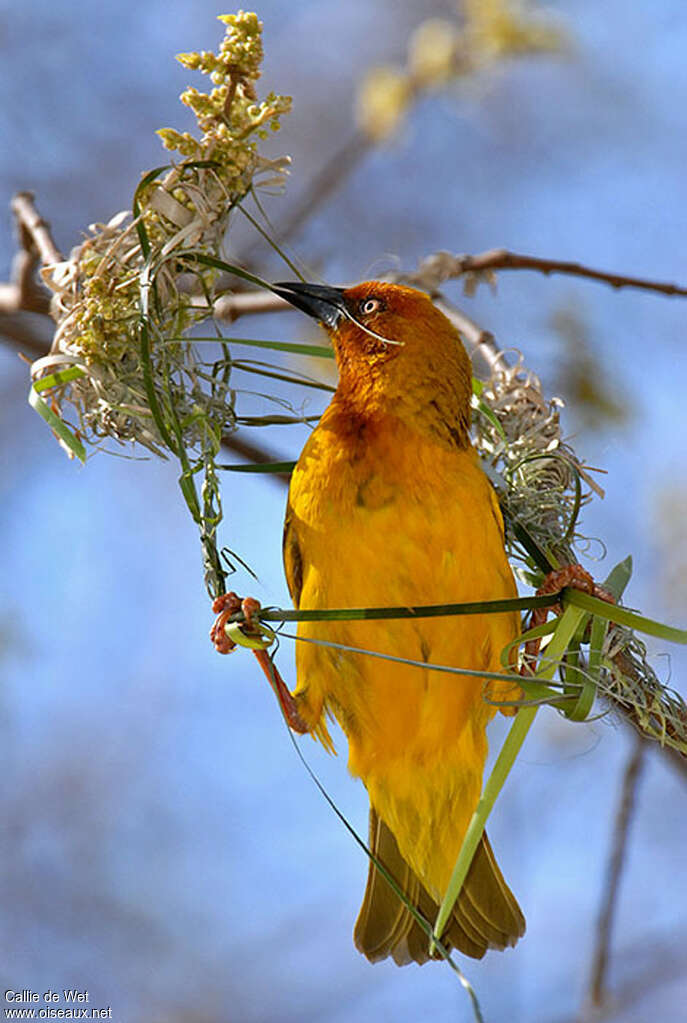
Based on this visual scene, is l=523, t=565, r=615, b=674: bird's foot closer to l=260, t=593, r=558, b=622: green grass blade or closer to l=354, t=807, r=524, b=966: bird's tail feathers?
l=260, t=593, r=558, b=622: green grass blade

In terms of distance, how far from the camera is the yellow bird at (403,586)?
252 centimetres

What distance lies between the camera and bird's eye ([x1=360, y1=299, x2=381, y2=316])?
2.81 meters

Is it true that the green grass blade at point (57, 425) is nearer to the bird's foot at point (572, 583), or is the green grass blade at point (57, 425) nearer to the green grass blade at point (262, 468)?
the green grass blade at point (262, 468)

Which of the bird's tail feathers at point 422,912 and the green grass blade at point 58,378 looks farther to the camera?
the bird's tail feathers at point 422,912

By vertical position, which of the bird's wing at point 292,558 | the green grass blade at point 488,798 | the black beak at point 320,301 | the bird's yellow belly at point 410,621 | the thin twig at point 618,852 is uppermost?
the black beak at point 320,301

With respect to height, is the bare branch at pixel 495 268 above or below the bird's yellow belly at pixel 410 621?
above

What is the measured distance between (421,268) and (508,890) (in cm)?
176

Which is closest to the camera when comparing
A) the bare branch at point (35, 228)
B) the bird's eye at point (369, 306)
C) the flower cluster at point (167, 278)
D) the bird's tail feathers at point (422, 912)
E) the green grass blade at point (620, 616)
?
the green grass blade at point (620, 616)

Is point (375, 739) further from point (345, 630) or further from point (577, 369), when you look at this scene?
point (577, 369)

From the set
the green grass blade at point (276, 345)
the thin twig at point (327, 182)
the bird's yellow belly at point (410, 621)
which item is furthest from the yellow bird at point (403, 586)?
the thin twig at point (327, 182)

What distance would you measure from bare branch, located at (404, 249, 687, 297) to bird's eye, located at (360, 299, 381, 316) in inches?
20.4

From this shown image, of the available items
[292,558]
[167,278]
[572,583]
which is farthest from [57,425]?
[572,583]

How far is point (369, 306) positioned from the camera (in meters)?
2.82

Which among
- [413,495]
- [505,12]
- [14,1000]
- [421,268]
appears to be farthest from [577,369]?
[14,1000]
